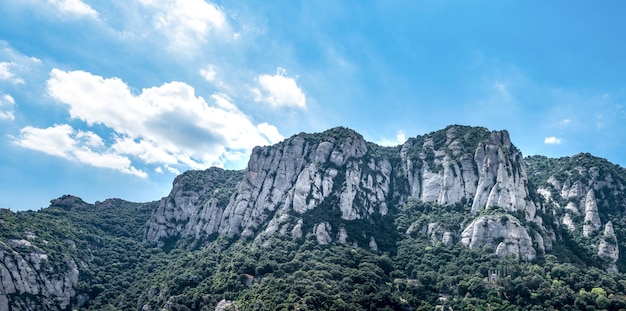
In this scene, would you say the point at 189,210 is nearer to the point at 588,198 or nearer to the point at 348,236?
the point at 348,236

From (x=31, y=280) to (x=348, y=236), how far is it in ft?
278

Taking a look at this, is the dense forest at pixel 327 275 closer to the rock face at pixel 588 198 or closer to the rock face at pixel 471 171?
the rock face at pixel 471 171

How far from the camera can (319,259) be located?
109 metres

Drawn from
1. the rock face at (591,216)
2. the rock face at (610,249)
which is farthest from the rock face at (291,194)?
the rock face at (610,249)

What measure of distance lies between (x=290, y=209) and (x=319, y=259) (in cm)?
3066

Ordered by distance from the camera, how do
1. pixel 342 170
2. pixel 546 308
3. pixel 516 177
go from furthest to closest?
1. pixel 342 170
2. pixel 516 177
3. pixel 546 308

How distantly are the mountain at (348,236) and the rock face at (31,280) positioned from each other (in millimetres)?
346

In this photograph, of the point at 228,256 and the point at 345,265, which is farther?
the point at 228,256

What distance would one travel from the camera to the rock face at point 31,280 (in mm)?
102938

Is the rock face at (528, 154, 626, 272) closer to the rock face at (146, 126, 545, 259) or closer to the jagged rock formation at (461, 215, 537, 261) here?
the rock face at (146, 126, 545, 259)

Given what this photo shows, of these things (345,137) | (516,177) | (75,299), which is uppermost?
(345,137)

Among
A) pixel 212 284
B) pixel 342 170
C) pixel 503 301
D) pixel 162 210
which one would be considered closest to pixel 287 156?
pixel 342 170

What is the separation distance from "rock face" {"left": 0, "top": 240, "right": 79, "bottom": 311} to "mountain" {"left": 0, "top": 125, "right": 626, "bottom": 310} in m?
0.35

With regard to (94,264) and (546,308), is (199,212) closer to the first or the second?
(94,264)
